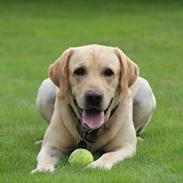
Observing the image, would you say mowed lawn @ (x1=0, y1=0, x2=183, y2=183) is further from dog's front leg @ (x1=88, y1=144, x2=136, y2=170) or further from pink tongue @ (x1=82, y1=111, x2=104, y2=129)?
pink tongue @ (x1=82, y1=111, x2=104, y2=129)

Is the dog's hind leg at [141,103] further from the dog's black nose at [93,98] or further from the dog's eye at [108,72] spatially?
the dog's black nose at [93,98]

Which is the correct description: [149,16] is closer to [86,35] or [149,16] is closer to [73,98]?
[86,35]

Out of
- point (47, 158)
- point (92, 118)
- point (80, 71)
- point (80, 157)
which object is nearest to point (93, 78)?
point (80, 71)

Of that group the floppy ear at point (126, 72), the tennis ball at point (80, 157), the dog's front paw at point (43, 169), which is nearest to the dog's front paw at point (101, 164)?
the tennis ball at point (80, 157)

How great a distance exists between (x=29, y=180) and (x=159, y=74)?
8256 millimetres

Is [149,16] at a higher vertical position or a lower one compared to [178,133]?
lower

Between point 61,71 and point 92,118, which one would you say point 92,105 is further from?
point 61,71

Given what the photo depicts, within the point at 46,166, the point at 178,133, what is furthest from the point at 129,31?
the point at 46,166

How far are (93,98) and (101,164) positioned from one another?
612mm

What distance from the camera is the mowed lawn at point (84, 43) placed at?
6227 millimetres

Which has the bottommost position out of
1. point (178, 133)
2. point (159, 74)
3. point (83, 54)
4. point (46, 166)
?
point (159, 74)

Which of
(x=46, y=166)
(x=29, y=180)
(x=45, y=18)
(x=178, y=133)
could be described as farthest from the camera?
(x=45, y=18)

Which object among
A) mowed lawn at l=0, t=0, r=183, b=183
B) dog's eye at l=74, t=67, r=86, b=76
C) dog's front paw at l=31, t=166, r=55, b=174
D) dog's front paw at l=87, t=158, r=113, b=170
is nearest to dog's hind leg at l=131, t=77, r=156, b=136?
mowed lawn at l=0, t=0, r=183, b=183

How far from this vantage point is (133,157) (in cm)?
679
